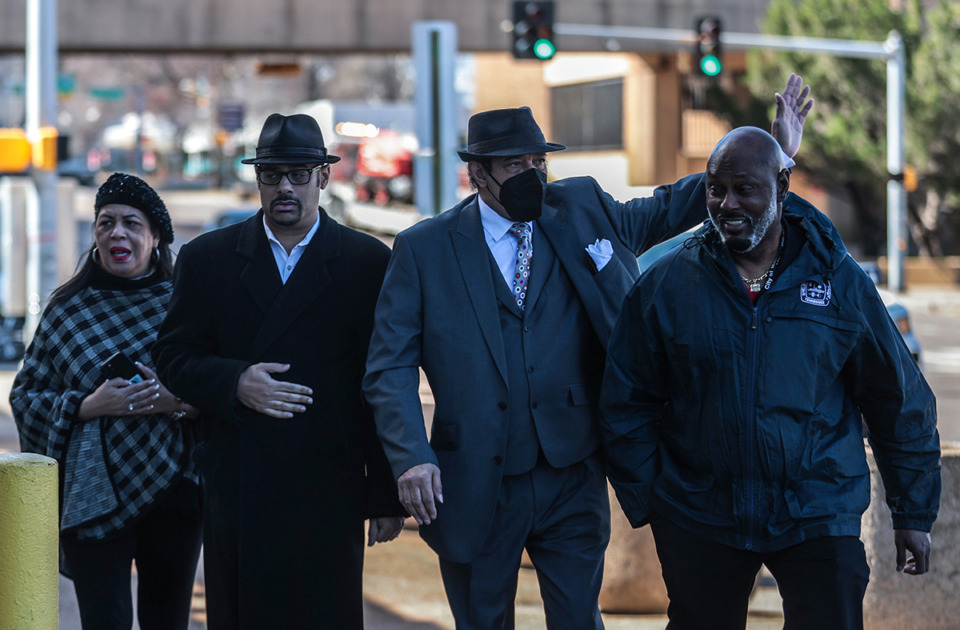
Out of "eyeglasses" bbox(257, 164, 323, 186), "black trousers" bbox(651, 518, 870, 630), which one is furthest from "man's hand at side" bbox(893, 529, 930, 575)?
"eyeglasses" bbox(257, 164, 323, 186)

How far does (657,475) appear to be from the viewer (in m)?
3.74

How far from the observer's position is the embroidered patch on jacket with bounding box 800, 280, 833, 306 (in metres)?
3.53

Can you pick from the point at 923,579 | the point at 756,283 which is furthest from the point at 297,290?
the point at 923,579

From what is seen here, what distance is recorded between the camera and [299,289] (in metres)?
4.14

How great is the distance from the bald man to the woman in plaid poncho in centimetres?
170

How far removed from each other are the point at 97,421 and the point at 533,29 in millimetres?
16616

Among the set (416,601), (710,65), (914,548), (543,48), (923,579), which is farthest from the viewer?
(710,65)

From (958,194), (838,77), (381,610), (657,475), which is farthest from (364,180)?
(657,475)

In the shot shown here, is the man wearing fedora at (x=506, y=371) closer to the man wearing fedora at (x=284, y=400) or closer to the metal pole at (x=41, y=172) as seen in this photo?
the man wearing fedora at (x=284, y=400)

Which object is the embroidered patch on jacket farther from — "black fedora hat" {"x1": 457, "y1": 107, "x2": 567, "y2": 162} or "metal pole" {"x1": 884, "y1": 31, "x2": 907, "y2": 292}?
"metal pole" {"x1": 884, "y1": 31, "x2": 907, "y2": 292}

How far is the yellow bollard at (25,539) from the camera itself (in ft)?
11.9

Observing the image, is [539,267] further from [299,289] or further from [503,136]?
[299,289]

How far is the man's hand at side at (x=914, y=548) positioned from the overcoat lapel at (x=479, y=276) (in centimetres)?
123

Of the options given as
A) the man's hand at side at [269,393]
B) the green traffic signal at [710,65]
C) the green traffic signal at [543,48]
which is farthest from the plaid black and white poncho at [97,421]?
the green traffic signal at [710,65]
